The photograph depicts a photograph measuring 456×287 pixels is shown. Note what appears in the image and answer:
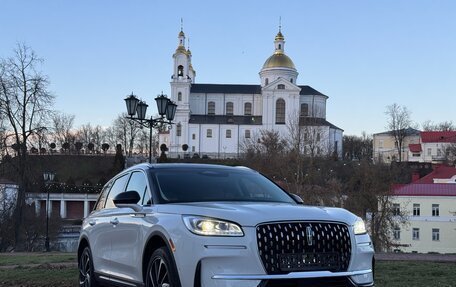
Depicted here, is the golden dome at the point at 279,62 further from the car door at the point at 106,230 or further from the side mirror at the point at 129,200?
the side mirror at the point at 129,200

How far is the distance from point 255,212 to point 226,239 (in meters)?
0.40

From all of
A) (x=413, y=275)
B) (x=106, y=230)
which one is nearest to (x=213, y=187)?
(x=106, y=230)

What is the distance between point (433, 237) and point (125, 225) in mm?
55824

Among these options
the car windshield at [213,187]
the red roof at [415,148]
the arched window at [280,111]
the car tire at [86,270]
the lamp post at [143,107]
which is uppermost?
the arched window at [280,111]

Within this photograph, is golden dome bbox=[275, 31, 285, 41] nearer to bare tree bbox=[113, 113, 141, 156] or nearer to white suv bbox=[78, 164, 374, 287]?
bare tree bbox=[113, 113, 141, 156]

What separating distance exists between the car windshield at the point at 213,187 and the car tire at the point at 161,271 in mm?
710

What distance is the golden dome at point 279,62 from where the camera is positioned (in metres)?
121

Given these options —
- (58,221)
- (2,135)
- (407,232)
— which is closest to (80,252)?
(2,135)

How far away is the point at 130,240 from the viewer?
22.3 feet

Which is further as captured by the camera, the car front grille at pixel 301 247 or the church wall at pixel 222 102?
the church wall at pixel 222 102

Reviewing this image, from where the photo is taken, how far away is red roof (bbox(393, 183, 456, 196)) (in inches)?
2333

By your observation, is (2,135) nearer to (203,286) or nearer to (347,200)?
(347,200)

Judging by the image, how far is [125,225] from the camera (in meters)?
6.99

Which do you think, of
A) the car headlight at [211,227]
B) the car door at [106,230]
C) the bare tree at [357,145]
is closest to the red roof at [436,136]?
the bare tree at [357,145]
